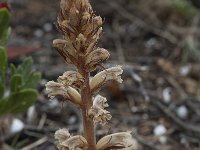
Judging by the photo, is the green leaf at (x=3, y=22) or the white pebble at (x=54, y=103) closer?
the green leaf at (x=3, y=22)

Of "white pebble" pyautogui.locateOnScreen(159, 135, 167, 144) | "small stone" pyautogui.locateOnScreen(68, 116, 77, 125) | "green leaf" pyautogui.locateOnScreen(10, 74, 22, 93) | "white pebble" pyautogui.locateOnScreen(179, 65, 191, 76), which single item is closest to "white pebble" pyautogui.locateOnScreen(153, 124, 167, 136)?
"white pebble" pyautogui.locateOnScreen(159, 135, 167, 144)

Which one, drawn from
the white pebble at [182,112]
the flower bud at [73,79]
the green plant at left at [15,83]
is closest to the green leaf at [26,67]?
the green plant at left at [15,83]

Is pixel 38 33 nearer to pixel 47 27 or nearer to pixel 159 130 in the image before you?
pixel 47 27

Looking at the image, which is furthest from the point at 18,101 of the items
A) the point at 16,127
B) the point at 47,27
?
the point at 47,27

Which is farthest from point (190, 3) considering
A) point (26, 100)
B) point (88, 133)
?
point (88, 133)

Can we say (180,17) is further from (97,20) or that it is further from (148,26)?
(97,20)

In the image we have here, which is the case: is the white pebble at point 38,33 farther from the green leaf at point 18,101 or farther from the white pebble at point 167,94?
the green leaf at point 18,101

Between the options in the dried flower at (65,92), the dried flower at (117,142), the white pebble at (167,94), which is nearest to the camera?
the dried flower at (65,92)
